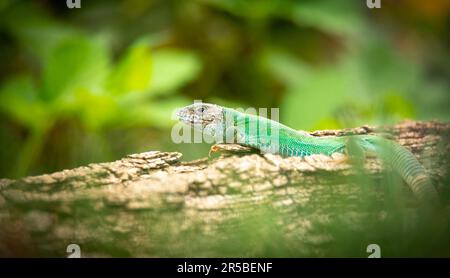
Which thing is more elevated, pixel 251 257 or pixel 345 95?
pixel 345 95

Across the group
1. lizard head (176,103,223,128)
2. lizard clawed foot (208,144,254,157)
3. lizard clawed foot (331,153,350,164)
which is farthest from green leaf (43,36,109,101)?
lizard clawed foot (331,153,350,164)

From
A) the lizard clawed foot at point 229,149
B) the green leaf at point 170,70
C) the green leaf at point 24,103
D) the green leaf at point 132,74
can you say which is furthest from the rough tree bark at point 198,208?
the green leaf at point 170,70

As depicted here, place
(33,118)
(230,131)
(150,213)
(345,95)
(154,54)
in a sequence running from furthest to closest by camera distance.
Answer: (154,54)
(345,95)
(33,118)
(230,131)
(150,213)

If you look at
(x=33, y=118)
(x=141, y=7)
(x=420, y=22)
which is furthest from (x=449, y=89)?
(x=33, y=118)

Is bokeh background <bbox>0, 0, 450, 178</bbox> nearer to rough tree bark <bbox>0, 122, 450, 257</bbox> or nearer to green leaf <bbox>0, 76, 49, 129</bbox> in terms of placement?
green leaf <bbox>0, 76, 49, 129</bbox>

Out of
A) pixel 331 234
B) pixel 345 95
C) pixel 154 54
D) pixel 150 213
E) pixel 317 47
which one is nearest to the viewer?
pixel 331 234

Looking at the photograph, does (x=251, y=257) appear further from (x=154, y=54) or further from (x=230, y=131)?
(x=154, y=54)

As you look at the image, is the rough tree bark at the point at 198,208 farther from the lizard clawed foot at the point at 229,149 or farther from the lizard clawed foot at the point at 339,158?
the lizard clawed foot at the point at 229,149
